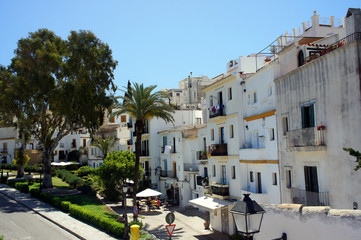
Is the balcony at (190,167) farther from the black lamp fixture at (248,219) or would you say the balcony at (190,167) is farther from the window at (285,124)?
the black lamp fixture at (248,219)

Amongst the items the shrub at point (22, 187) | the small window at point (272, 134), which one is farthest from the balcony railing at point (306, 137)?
the shrub at point (22, 187)

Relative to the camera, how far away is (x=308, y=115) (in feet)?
59.4

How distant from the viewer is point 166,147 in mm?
41250

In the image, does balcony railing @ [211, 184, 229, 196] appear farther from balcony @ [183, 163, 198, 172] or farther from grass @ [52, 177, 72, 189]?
grass @ [52, 177, 72, 189]

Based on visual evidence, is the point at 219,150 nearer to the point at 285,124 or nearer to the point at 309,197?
the point at 285,124

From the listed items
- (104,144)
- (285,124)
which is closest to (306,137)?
(285,124)

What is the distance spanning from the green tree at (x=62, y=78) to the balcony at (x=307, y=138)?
2553 cm

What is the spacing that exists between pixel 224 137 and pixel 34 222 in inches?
644

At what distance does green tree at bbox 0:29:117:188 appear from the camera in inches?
1464

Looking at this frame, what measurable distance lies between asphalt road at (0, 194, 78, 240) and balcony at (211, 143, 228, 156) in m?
13.0

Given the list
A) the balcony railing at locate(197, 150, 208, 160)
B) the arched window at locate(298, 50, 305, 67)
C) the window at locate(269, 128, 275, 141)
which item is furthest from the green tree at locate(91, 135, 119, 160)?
the arched window at locate(298, 50, 305, 67)

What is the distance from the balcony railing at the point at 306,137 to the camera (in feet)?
55.3

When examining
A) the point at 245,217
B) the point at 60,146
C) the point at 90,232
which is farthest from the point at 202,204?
the point at 60,146

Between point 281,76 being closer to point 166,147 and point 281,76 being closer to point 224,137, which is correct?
point 224,137
